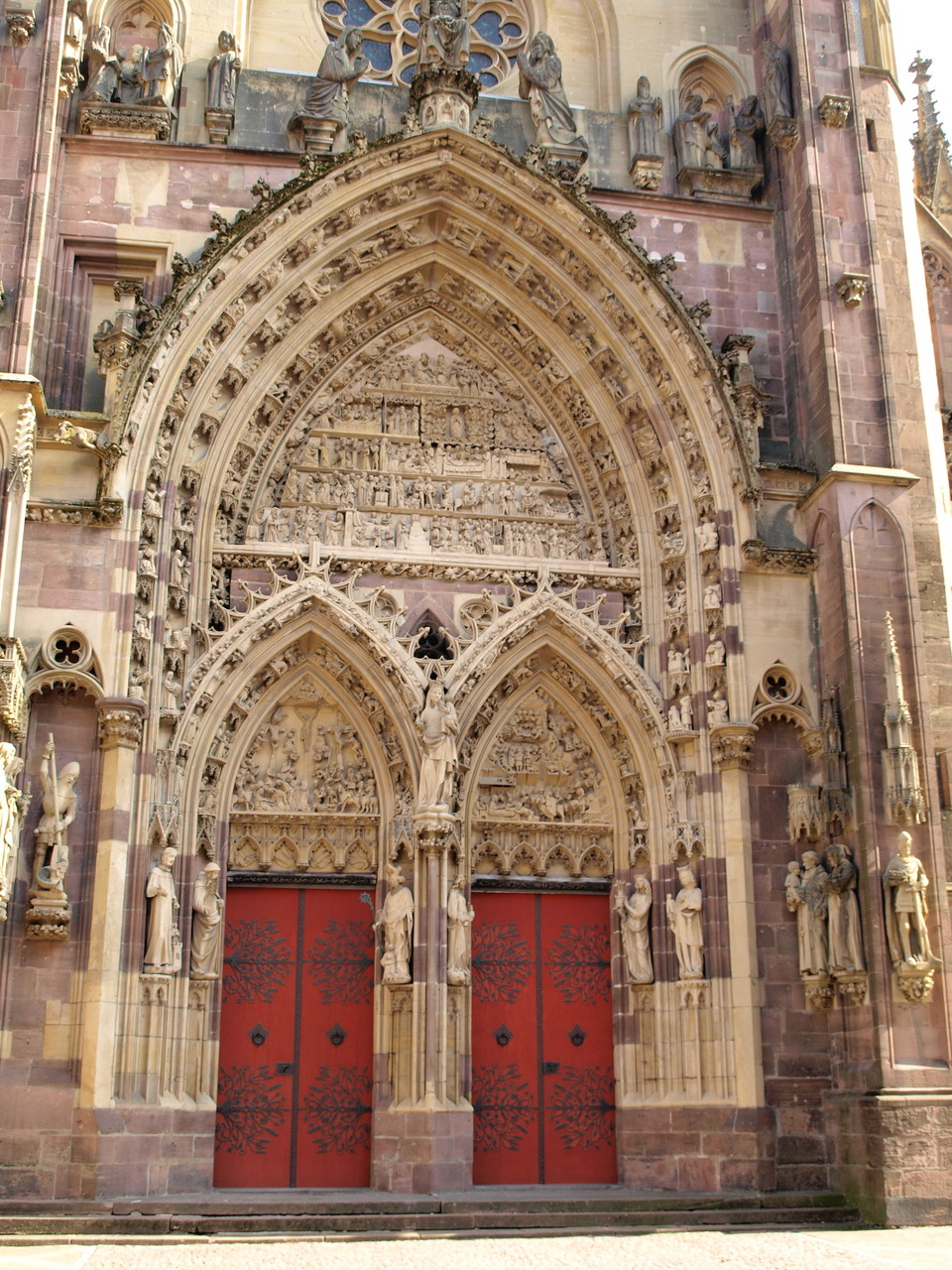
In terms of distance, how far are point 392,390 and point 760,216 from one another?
4.61 m

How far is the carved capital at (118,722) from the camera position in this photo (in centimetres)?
1366

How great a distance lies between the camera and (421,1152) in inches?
547

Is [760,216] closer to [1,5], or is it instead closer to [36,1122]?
[1,5]

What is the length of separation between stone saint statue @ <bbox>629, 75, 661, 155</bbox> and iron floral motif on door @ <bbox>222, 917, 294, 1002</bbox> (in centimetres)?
957

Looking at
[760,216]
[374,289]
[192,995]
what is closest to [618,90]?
[760,216]

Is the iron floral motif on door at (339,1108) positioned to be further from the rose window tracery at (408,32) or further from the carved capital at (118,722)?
the rose window tracery at (408,32)

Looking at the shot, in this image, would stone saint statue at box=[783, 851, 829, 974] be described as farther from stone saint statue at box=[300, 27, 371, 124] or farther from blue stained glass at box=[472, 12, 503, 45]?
blue stained glass at box=[472, 12, 503, 45]

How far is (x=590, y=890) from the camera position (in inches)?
614

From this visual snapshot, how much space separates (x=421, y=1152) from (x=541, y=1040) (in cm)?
182

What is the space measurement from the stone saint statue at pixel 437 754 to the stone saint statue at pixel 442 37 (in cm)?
706

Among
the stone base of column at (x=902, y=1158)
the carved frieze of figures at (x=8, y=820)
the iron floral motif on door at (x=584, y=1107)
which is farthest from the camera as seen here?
the iron floral motif on door at (x=584, y=1107)

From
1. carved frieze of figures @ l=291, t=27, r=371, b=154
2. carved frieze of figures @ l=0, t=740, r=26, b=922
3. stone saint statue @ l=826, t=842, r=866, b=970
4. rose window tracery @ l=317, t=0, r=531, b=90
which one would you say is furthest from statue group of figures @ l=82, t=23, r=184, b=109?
stone saint statue @ l=826, t=842, r=866, b=970

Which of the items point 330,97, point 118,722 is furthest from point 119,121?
point 118,722

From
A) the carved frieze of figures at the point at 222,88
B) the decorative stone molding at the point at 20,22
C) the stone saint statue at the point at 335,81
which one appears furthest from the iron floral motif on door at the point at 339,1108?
the decorative stone molding at the point at 20,22
